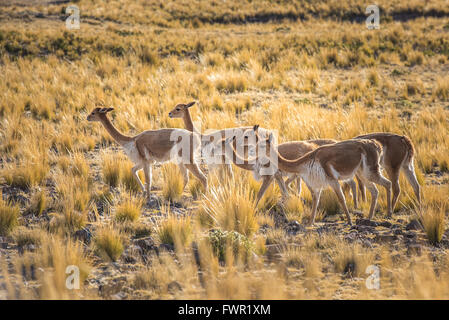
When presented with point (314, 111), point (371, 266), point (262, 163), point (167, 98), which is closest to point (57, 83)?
point (167, 98)

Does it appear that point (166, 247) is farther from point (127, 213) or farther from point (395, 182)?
point (395, 182)

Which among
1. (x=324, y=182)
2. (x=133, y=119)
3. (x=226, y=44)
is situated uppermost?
(x=226, y=44)

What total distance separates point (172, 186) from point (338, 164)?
111 inches

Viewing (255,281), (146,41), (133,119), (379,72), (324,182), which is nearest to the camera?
(255,281)

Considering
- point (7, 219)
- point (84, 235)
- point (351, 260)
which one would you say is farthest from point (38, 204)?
point (351, 260)

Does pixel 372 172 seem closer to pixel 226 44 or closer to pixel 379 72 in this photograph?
pixel 379 72

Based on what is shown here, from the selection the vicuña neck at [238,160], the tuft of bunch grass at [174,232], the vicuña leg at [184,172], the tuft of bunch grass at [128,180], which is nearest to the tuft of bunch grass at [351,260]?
the tuft of bunch grass at [174,232]

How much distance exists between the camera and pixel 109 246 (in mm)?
5500

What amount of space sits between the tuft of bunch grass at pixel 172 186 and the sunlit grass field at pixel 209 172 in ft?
0.08

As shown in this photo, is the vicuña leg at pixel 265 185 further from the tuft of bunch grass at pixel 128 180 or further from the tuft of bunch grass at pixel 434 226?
the tuft of bunch grass at pixel 128 180

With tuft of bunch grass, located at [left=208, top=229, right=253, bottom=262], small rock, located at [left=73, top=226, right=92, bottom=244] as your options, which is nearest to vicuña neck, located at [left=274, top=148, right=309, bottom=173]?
tuft of bunch grass, located at [left=208, top=229, right=253, bottom=262]

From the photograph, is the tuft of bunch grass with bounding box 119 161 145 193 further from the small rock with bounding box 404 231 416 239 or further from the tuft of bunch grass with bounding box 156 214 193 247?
the small rock with bounding box 404 231 416 239

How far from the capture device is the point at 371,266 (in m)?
4.98
